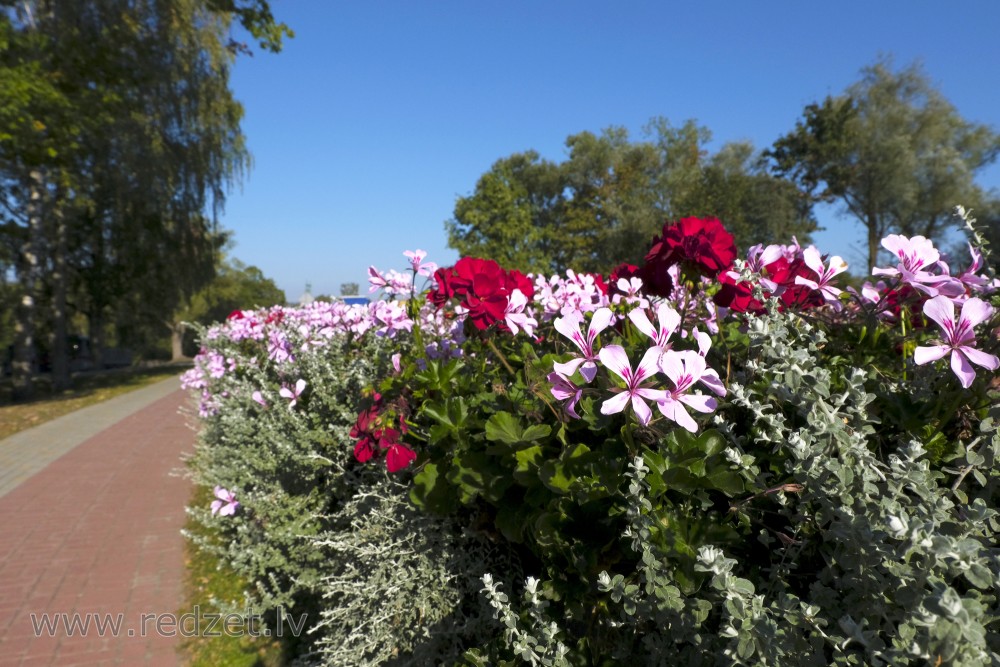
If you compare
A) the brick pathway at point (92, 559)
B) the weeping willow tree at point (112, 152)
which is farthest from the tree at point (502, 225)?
the brick pathway at point (92, 559)

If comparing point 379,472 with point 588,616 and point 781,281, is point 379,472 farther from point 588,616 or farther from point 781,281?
point 781,281

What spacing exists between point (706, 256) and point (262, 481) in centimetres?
299

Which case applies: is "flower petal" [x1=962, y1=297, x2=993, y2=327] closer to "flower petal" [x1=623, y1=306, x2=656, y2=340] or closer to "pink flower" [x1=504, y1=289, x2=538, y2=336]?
"flower petal" [x1=623, y1=306, x2=656, y2=340]

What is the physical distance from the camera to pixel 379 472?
102 inches

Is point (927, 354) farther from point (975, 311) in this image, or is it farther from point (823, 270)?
point (823, 270)

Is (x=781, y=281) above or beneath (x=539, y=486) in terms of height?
above

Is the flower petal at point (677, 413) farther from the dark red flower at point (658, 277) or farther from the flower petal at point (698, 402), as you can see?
Answer: the dark red flower at point (658, 277)

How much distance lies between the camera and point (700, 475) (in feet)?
3.86

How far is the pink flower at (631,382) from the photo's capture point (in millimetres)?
1087

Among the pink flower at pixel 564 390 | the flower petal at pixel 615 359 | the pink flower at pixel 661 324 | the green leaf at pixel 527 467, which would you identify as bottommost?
the green leaf at pixel 527 467

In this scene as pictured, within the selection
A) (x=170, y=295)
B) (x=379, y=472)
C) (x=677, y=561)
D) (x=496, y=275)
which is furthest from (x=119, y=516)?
(x=170, y=295)

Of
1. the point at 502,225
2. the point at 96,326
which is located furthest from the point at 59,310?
Answer: the point at 502,225

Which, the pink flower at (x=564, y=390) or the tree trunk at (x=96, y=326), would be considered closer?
the pink flower at (x=564, y=390)

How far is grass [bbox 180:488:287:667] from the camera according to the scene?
3082mm
